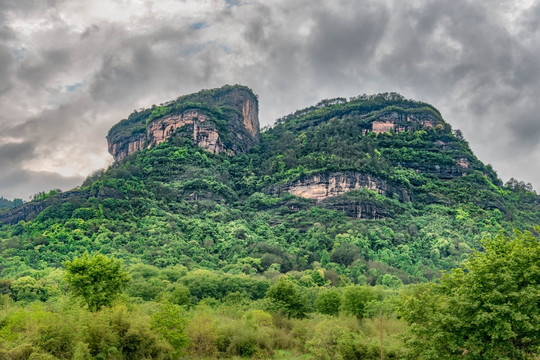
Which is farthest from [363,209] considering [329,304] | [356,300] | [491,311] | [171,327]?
[491,311]

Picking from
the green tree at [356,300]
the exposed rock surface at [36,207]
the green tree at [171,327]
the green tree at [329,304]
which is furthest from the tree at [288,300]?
the exposed rock surface at [36,207]

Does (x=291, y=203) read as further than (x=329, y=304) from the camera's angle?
Yes

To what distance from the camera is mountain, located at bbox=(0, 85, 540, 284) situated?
102 metres

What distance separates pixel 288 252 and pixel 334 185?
3602 centimetres

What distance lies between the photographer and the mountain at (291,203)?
335ft

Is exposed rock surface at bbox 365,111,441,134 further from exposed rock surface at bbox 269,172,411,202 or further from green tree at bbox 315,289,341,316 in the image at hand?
green tree at bbox 315,289,341,316

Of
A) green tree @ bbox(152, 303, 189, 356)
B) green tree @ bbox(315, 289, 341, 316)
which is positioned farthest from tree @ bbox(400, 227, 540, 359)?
green tree @ bbox(315, 289, 341, 316)

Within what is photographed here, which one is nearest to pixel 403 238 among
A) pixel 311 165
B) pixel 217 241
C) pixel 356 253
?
pixel 356 253

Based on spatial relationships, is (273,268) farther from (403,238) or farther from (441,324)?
(441,324)

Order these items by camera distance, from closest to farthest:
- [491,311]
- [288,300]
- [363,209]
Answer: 1. [491,311]
2. [288,300]
3. [363,209]

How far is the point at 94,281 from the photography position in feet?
136

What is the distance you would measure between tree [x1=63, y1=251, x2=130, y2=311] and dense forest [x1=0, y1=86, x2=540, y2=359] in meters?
0.15

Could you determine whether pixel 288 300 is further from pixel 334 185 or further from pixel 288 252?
pixel 334 185

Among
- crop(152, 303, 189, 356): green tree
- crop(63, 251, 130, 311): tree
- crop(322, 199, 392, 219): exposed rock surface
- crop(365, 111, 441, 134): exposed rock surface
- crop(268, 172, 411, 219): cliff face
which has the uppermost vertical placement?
crop(365, 111, 441, 134): exposed rock surface
